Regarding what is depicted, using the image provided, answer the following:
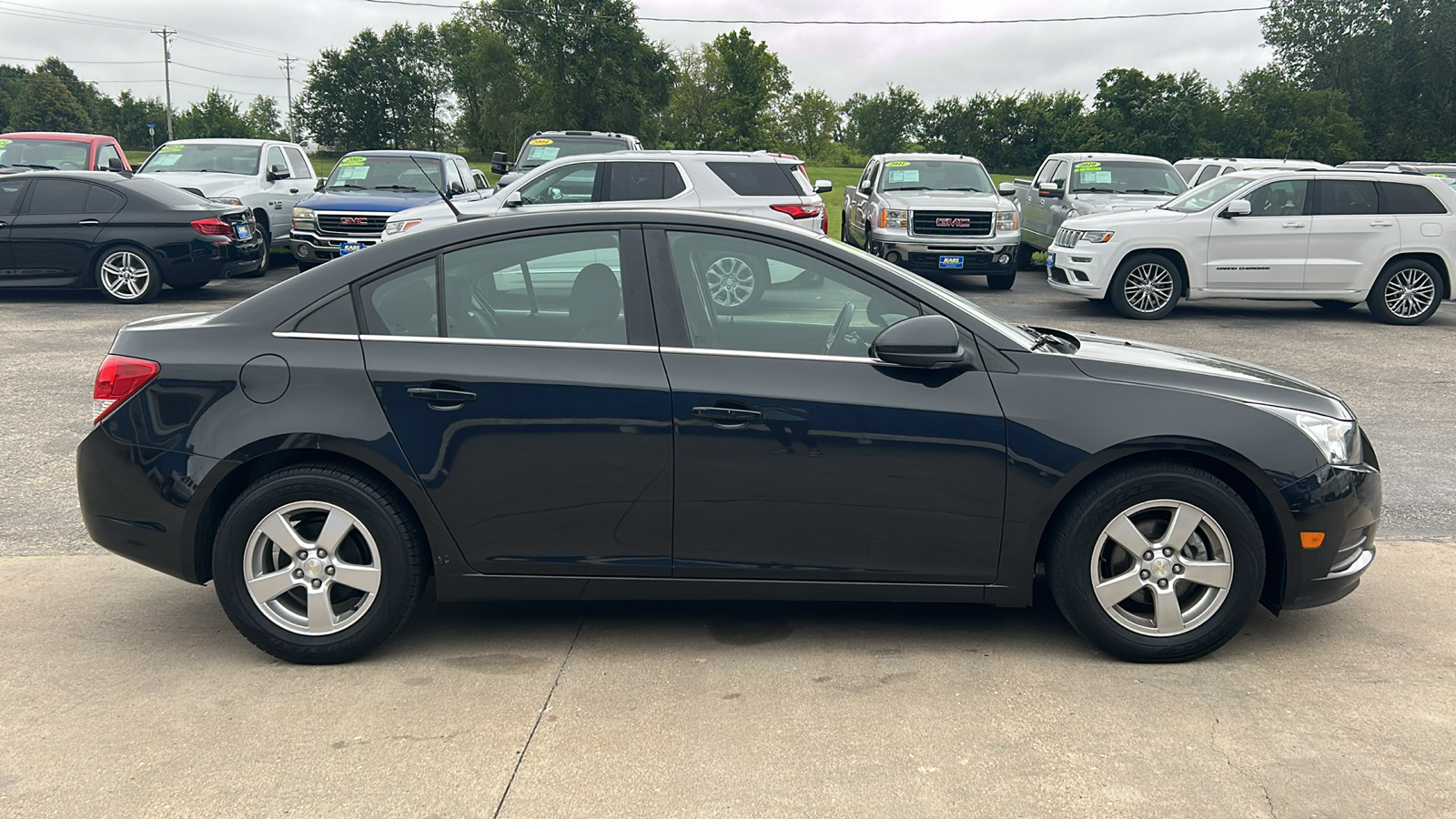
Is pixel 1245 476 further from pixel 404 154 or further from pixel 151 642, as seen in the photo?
pixel 404 154

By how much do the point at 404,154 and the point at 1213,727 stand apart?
1622 centimetres

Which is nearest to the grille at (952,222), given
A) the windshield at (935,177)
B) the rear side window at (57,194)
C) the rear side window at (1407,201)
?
the windshield at (935,177)

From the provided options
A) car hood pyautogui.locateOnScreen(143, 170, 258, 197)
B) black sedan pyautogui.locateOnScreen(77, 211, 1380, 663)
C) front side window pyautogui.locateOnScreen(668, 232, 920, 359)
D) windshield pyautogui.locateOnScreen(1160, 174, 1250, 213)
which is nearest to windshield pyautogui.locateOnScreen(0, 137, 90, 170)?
car hood pyautogui.locateOnScreen(143, 170, 258, 197)

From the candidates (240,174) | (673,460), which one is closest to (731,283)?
(673,460)

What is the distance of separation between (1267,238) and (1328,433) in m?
10.5

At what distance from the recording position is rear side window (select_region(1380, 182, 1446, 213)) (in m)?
13.3

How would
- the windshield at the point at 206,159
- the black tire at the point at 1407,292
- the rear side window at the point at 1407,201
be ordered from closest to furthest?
the rear side window at the point at 1407,201 < the black tire at the point at 1407,292 < the windshield at the point at 206,159

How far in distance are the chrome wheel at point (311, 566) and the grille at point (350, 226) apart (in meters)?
13.3

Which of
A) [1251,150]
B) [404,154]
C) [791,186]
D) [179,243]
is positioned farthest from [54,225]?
[1251,150]

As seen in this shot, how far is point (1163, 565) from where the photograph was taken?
3803mm

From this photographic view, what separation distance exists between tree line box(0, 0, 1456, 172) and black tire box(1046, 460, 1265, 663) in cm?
5419

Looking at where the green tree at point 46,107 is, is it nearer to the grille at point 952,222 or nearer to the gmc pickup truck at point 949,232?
the gmc pickup truck at point 949,232

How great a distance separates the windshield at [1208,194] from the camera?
13711 millimetres

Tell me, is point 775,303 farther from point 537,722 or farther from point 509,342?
point 537,722
